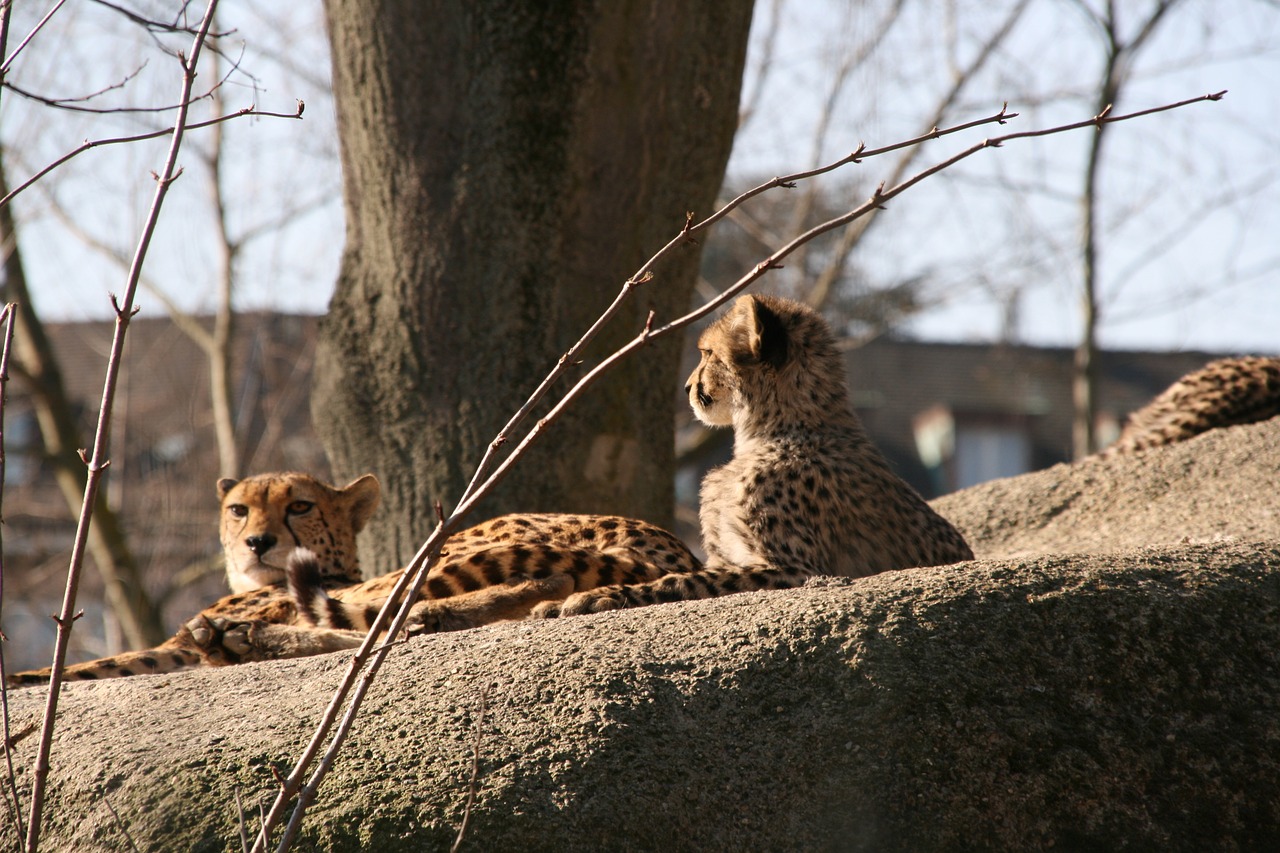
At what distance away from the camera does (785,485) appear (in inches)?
174

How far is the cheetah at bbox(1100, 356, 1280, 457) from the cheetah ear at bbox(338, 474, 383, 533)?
3.79 m

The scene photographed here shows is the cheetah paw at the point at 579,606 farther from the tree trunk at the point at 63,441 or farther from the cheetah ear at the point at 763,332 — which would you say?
the tree trunk at the point at 63,441

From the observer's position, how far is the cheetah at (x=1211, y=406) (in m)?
7.18

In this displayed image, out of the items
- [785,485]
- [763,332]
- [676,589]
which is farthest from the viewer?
[763,332]

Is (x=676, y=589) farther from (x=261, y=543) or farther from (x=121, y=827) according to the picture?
(x=261, y=543)

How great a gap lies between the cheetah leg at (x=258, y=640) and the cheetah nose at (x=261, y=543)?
85cm

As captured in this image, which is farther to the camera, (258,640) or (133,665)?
(133,665)

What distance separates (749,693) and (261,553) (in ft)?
9.33

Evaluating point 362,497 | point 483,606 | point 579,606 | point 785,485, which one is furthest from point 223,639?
point 785,485

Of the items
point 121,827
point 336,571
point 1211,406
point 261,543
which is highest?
point 1211,406

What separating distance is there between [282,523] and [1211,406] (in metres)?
4.89

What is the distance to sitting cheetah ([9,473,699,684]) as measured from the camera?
404 centimetres

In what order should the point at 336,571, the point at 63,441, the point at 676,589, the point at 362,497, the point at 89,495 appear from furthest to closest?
1. the point at 63,441
2. the point at 362,497
3. the point at 336,571
4. the point at 676,589
5. the point at 89,495

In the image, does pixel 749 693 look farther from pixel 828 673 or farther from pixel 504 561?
pixel 504 561
